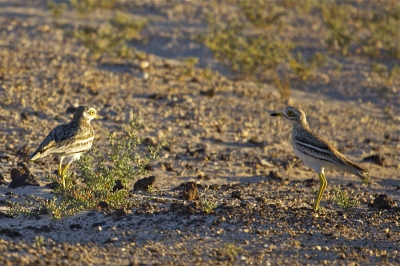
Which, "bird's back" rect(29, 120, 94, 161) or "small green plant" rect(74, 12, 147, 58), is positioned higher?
"small green plant" rect(74, 12, 147, 58)

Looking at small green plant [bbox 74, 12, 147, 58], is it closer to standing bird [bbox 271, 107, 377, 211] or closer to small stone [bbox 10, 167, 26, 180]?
small stone [bbox 10, 167, 26, 180]

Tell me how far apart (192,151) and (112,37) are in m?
4.16

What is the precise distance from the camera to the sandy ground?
590 cm

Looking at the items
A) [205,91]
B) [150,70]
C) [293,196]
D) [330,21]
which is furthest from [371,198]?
[330,21]

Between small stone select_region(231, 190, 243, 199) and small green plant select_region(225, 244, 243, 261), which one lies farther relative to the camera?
small stone select_region(231, 190, 243, 199)

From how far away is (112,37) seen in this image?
42.2ft

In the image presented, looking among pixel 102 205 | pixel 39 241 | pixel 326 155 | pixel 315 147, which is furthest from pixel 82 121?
pixel 326 155

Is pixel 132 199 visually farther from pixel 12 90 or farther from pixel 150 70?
pixel 150 70

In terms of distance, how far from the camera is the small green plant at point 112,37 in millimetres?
12578

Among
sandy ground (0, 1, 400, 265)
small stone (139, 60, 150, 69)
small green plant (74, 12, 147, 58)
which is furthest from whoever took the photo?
small green plant (74, 12, 147, 58)

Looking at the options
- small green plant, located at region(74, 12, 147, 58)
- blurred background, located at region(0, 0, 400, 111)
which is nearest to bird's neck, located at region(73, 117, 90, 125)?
blurred background, located at region(0, 0, 400, 111)

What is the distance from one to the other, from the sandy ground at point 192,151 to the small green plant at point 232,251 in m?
0.01

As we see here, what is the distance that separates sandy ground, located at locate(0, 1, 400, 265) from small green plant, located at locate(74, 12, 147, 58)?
22 centimetres

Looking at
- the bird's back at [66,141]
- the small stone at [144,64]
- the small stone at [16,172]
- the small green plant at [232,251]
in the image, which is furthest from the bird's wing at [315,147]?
the small stone at [144,64]
